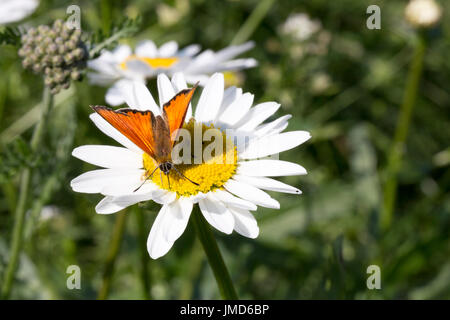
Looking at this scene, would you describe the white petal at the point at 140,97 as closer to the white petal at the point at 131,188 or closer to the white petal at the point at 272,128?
the white petal at the point at 131,188

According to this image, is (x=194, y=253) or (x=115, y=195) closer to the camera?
(x=115, y=195)

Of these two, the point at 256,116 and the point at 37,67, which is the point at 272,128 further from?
the point at 37,67

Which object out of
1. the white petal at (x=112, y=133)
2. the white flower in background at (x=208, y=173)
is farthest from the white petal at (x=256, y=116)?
the white petal at (x=112, y=133)

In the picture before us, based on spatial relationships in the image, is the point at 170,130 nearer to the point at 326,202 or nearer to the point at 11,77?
the point at 326,202

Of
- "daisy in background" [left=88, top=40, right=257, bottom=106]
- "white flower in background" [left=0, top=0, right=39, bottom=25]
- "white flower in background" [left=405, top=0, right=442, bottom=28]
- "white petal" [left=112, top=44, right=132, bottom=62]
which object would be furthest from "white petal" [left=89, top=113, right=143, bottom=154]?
"white flower in background" [left=405, top=0, right=442, bottom=28]

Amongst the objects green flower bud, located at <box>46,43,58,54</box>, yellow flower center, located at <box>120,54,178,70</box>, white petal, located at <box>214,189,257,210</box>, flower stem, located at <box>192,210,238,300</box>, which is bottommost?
flower stem, located at <box>192,210,238,300</box>

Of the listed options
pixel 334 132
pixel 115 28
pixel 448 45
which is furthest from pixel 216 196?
pixel 448 45

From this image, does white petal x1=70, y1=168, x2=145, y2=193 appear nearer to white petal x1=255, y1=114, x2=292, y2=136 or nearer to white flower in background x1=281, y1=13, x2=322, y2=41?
white petal x1=255, y1=114, x2=292, y2=136
